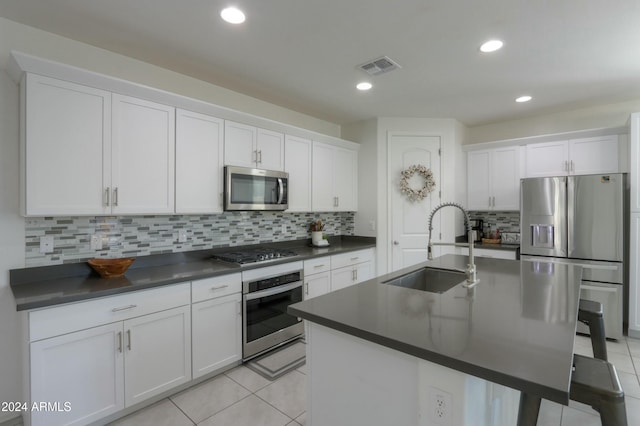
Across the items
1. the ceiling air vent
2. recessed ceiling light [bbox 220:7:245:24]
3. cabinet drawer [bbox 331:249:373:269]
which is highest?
the ceiling air vent

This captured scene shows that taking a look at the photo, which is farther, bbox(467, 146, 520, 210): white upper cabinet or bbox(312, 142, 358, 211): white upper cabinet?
bbox(467, 146, 520, 210): white upper cabinet

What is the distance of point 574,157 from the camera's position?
3.65 m

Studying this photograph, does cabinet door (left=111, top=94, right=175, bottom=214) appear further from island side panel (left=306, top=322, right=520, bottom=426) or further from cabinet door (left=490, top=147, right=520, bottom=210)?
cabinet door (left=490, top=147, right=520, bottom=210)

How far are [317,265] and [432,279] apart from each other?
133 cm

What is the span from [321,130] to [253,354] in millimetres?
2953

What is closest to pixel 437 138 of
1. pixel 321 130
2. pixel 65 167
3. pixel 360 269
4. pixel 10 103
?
pixel 321 130

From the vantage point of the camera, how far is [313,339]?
Answer: 144 cm

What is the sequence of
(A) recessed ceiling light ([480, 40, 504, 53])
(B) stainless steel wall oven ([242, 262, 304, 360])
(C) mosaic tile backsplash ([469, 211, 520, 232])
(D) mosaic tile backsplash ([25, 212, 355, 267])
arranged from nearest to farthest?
1. (D) mosaic tile backsplash ([25, 212, 355, 267])
2. (A) recessed ceiling light ([480, 40, 504, 53])
3. (B) stainless steel wall oven ([242, 262, 304, 360])
4. (C) mosaic tile backsplash ([469, 211, 520, 232])

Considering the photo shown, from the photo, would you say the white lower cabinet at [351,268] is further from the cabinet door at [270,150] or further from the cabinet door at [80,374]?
the cabinet door at [80,374]

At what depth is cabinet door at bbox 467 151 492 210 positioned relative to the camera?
425 cm

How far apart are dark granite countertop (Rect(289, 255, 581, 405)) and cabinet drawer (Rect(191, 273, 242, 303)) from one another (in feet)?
3.91

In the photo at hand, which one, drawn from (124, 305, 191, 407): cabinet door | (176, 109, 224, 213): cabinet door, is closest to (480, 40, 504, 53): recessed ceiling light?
(176, 109, 224, 213): cabinet door

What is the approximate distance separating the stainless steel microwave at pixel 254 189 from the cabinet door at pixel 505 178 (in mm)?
2882

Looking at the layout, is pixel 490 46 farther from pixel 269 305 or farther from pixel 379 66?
pixel 269 305
